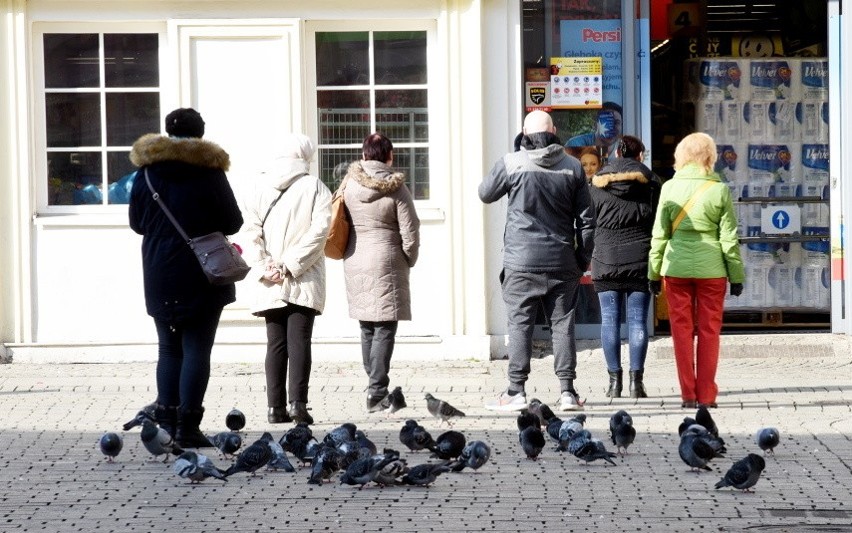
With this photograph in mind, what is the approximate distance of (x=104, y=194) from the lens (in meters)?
13.2

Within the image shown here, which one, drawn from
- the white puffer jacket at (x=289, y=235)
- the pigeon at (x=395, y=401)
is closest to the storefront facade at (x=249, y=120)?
the pigeon at (x=395, y=401)

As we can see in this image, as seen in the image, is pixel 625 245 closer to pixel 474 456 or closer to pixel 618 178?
pixel 618 178

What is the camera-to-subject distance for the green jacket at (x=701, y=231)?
10039 millimetres

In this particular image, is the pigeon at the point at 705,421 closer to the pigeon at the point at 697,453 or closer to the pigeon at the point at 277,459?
the pigeon at the point at 697,453

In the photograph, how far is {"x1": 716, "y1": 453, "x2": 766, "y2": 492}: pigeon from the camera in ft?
23.5

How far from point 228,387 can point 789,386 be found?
4.09m

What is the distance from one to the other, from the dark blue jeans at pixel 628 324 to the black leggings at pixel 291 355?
7.25ft

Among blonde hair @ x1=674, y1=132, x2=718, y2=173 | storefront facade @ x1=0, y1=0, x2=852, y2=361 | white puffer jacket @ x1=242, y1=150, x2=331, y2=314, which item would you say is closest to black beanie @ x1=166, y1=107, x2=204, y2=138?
white puffer jacket @ x1=242, y1=150, x2=331, y2=314

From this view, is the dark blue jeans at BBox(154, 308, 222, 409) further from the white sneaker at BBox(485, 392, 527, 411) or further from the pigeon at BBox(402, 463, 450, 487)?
the white sneaker at BBox(485, 392, 527, 411)

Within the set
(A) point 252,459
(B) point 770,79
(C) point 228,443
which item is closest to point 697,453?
(A) point 252,459

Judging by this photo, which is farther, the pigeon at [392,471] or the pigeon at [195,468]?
the pigeon at [195,468]

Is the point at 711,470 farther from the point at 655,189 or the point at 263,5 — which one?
the point at 263,5

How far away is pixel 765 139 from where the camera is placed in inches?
544

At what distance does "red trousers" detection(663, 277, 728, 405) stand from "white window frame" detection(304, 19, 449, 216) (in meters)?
3.22
